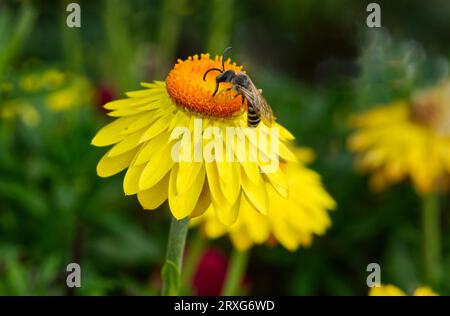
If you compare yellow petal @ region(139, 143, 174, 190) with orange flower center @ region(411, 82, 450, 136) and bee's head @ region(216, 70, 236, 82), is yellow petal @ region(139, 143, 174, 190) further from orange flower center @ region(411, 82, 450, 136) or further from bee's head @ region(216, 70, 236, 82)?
orange flower center @ region(411, 82, 450, 136)

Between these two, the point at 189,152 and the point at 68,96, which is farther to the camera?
the point at 68,96

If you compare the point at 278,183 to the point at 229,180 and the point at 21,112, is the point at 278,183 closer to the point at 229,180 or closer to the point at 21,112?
the point at 229,180

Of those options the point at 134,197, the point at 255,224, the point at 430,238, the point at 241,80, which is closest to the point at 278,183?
the point at 241,80

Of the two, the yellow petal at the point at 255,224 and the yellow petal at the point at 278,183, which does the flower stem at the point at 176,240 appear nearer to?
the yellow petal at the point at 278,183

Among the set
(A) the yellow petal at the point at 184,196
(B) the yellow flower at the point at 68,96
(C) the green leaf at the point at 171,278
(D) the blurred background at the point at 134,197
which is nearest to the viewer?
(A) the yellow petal at the point at 184,196

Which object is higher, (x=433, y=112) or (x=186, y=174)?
(x=433, y=112)

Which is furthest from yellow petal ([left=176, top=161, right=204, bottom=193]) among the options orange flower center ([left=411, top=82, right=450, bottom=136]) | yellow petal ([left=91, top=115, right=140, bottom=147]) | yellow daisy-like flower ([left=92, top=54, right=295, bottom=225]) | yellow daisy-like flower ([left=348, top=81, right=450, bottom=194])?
orange flower center ([left=411, top=82, right=450, bottom=136])

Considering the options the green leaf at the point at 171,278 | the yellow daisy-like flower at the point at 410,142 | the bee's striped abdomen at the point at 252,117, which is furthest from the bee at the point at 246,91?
the yellow daisy-like flower at the point at 410,142
